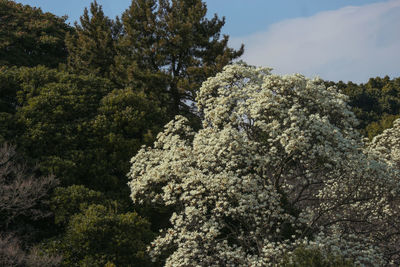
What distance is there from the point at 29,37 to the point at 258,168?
35.8 meters

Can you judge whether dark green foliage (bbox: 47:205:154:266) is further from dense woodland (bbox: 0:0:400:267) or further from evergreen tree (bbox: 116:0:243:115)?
evergreen tree (bbox: 116:0:243:115)

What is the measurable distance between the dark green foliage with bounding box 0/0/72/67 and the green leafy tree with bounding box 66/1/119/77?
309 centimetres

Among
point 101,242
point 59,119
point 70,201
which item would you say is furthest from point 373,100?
point 101,242

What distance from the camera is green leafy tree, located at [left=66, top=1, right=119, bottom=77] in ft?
126

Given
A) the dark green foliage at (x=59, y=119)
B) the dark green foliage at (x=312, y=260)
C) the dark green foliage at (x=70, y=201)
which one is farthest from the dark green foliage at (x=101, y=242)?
the dark green foliage at (x=312, y=260)

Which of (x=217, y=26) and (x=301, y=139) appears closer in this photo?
(x=301, y=139)

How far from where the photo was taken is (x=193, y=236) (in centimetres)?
1467

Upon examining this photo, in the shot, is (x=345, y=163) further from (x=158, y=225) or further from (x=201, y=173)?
(x=158, y=225)

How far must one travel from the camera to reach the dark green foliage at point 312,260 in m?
12.7

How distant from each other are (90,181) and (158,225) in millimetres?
4105

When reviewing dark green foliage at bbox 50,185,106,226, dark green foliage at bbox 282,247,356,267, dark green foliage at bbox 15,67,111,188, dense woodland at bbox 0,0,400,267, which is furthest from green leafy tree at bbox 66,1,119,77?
dark green foliage at bbox 282,247,356,267

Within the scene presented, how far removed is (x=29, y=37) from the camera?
144 feet

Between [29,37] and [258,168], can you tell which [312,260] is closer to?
[258,168]

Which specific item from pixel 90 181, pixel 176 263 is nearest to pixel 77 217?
pixel 90 181
